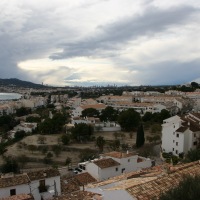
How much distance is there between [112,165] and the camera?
25.4m

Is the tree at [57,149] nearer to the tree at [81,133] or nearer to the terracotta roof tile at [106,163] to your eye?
the tree at [81,133]

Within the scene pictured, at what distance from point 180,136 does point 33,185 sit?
20885 millimetres

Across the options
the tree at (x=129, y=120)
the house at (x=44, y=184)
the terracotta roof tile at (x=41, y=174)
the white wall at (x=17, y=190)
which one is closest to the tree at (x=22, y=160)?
the tree at (x=129, y=120)

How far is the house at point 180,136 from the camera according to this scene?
3472 cm

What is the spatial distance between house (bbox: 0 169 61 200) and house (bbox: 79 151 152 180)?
5.20 meters

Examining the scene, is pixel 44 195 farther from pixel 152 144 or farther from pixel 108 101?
pixel 108 101

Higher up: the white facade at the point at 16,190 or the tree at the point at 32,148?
the white facade at the point at 16,190

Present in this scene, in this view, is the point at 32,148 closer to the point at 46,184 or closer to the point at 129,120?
the point at 129,120

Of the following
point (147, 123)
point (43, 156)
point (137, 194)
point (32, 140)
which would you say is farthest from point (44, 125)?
point (137, 194)

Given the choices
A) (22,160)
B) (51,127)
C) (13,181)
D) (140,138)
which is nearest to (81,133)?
(51,127)

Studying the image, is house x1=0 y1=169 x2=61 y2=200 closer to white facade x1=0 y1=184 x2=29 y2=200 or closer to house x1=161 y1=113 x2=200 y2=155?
white facade x1=0 y1=184 x2=29 y2=200

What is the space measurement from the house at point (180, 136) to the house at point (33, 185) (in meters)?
19.1

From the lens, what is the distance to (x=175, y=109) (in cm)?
7925

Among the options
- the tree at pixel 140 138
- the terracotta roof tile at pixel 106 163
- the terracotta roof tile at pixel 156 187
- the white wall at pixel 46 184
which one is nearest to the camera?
the terracotta roof tile at pixel 156 187
